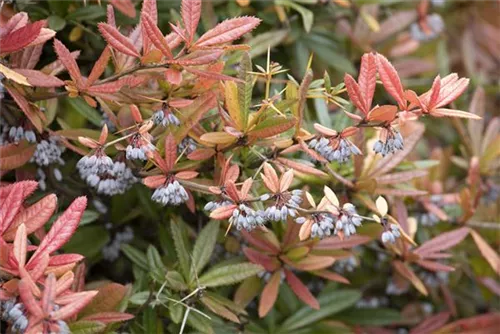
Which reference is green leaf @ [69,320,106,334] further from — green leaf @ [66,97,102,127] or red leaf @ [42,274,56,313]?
green leaf @ [66,97,102,127]

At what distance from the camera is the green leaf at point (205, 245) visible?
1.21 meters

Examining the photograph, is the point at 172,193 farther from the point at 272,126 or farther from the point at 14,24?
the point at 14,24

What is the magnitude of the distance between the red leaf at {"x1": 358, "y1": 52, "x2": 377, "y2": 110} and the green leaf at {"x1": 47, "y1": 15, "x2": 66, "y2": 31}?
555 mm

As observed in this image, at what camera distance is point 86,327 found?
102cm

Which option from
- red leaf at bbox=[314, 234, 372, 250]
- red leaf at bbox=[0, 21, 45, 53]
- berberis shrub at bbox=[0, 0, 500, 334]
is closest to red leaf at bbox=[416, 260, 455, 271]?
berberis shrub at bbox=[0, 0, 500, 334]

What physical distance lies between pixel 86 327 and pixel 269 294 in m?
0.36

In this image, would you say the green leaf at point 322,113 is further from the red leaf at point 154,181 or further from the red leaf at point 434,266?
the red leaf at point 154,181

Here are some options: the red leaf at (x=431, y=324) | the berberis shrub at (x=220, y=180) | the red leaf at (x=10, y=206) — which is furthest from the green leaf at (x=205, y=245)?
the red leaf at (x=431, y=324)

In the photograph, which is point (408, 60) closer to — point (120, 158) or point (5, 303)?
point (120, 158)

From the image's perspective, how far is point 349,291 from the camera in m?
1.46

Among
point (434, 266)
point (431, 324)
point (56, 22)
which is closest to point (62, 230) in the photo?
point (56, 22)

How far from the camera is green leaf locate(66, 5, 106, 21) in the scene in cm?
128

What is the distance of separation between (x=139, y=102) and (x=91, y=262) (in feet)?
1.31

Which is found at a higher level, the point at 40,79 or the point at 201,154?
the point at 40,79
